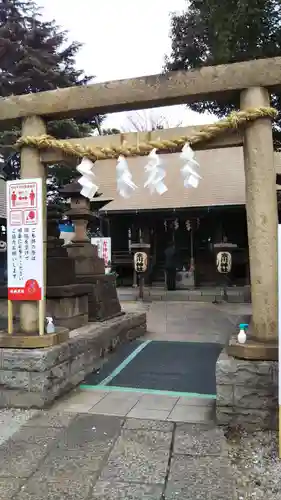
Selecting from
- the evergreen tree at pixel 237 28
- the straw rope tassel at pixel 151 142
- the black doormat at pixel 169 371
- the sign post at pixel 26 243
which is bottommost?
the black doormat at pixel 169 371

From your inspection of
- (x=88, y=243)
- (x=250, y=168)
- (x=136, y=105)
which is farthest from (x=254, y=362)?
(x=88, y=243)

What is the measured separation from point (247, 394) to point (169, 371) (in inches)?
82.5

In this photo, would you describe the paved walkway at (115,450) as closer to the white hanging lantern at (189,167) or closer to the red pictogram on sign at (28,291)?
the red pictogram on sign at (28,291)

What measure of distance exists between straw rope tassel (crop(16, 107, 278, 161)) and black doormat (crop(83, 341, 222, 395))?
2.75 metres

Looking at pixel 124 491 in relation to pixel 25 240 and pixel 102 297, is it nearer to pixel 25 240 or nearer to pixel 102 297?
pixel 25 240

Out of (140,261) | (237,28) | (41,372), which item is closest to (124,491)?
(41,372)

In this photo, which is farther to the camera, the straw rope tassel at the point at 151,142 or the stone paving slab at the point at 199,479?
the straw rope tassel at the point at 151,142

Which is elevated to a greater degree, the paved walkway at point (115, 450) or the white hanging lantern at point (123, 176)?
the white hanging lantern at point (123, 176)

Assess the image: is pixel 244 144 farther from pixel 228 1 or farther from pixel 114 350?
pixel 228 1

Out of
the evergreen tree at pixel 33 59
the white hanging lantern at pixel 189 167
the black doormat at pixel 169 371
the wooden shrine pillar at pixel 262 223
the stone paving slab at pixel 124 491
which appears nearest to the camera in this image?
the stone paving slab at pixel 124 491

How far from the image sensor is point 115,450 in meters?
3.20

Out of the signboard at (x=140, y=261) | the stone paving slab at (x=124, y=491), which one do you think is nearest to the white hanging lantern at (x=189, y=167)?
the stone paving slab at (x=124, y=491)

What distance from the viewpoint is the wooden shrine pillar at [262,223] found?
3750 mm

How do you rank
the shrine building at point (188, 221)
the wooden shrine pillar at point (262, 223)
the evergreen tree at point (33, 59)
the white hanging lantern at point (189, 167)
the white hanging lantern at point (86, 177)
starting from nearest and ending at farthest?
the wooden shrine pillar at point (262, 223) → the white hanging lantern at point (189, 167) → the white hanging lantern at point (86, 177) → the shrine building at point (188, 221) → the evergreen tree at point (33, 59)
